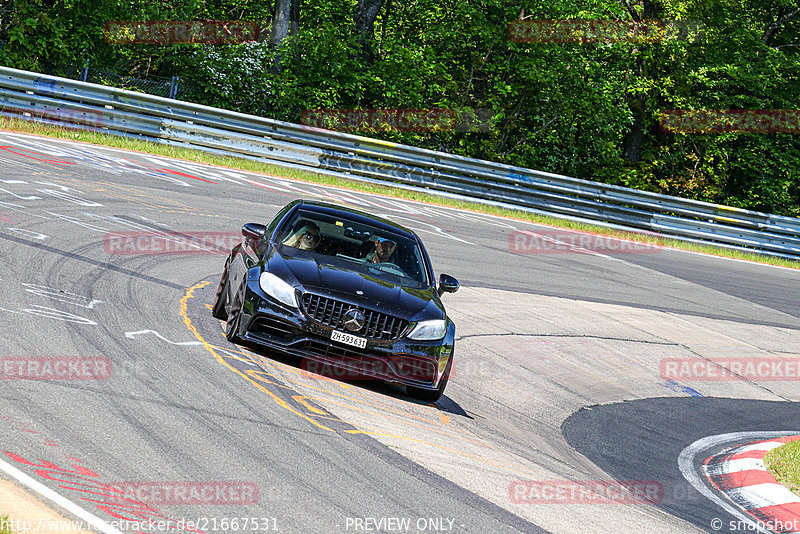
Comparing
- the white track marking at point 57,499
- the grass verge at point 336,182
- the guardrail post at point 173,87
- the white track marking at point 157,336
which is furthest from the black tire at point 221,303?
the guardrail post at point 173,87

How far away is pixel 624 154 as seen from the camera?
3222 cm

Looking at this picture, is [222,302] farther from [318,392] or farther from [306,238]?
[318,392]

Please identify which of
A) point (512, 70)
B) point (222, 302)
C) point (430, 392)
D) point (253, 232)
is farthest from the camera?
point (512, 70)

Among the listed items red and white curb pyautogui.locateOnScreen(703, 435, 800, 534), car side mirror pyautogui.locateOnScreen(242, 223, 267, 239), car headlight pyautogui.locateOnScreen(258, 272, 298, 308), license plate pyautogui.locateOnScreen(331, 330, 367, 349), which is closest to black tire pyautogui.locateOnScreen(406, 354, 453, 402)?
license plate pyautogui.locateOnScreen(331, 330, 367, 349)

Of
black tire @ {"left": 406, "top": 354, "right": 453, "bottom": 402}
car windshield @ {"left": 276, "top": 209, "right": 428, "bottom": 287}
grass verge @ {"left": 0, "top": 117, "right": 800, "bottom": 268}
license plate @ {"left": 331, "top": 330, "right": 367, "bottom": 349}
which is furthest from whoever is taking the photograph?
grass verge @ {"left": 0, "top": 117, "right": 800, "bottom": 268}

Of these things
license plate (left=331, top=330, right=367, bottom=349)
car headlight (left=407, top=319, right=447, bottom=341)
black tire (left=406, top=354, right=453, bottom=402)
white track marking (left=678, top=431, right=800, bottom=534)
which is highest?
car headlight (left=407, top=319, right=447, bottom=341)

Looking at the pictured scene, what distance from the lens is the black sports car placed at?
8.28 metres

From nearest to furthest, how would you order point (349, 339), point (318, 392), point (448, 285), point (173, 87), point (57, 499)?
1. point (57, 499)
2. point (318, 392)
3. point (349, 339)
4. point (448, 285)
5. point (173, 87)

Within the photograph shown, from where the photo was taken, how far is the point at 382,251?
9812 millimetres

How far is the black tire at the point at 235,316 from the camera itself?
8.61 m

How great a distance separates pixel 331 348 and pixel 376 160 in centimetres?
1597

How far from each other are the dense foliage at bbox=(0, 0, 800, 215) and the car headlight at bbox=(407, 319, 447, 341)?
60.1 ft

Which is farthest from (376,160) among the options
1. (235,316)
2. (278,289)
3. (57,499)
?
(57,499)

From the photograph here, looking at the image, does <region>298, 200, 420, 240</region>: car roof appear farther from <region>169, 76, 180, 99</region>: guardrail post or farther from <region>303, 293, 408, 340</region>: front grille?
<region>169, 76, 180, 99</region>: guardrail post
